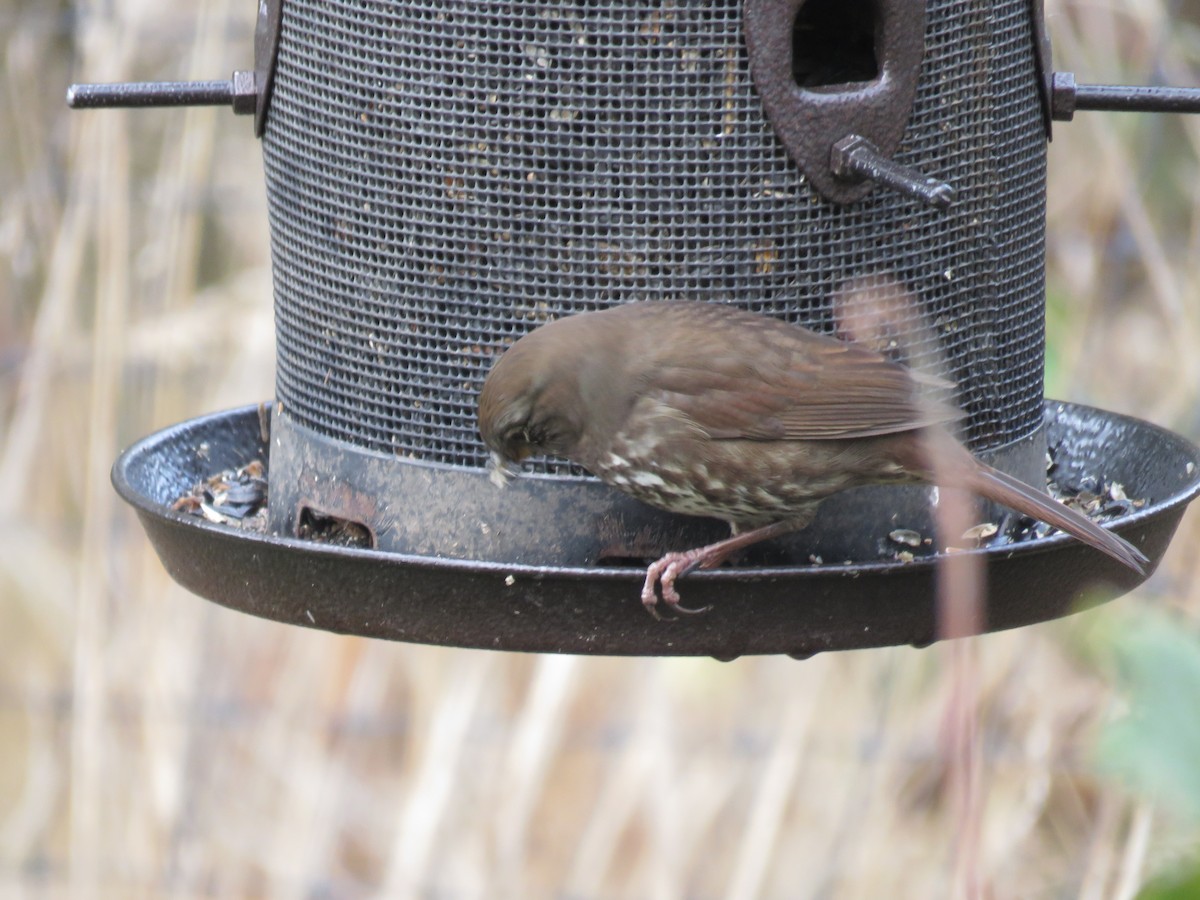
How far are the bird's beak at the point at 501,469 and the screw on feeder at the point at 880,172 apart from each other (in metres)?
0.74

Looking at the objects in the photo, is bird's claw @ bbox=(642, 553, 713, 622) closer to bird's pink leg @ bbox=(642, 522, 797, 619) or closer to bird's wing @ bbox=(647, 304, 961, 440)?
bird's pink leg @ bbox=(642, 522, 797, 619)

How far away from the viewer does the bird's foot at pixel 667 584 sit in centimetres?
261

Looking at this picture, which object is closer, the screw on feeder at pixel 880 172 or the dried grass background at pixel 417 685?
the screw on feeder at pixel 880 172

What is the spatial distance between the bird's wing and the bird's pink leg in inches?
7.8

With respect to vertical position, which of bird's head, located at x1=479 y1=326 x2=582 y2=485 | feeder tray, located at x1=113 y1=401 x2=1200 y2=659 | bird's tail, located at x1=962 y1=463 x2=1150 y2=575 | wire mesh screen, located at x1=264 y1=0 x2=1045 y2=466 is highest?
wire mesh screen, located at x1=264 y1=0 x2=1045 y2=466

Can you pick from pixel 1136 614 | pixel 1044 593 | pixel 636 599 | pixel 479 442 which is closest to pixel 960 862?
pixel 1136 614

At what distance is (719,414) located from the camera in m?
2.95

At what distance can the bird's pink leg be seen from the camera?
2613 millimetres

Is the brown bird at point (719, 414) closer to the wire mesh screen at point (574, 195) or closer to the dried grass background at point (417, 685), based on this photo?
the wire mesh screen at point (574, 195)

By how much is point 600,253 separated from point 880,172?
51cm

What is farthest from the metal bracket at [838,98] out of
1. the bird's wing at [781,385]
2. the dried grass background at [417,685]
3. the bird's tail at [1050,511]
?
the dried grass background at [417,685]

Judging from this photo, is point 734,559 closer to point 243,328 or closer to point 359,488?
point 359,488

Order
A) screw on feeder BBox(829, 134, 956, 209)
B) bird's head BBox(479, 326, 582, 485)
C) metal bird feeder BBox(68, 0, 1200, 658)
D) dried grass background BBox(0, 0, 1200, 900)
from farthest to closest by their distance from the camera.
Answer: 1. dried grass background BBox(0, 0, 1200, 900)
2. bird's head BBox(479, 326, 582, 485)
3. metal bird feeder BBox(68, 0, 1200, 658)
4. screw on feeder BBox(829, 134, 956, 209)

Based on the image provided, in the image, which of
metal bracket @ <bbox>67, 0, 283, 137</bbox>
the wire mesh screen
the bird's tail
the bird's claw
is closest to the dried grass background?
the wire mesh screen
